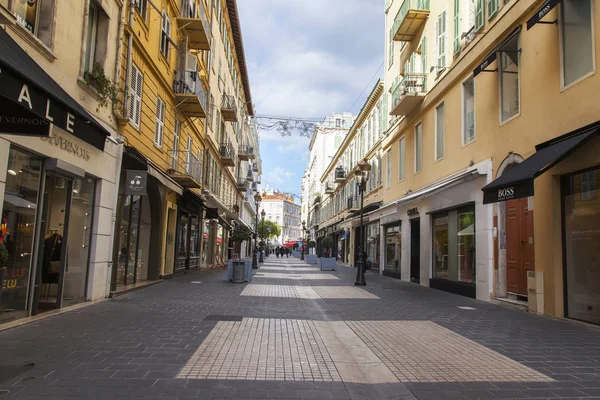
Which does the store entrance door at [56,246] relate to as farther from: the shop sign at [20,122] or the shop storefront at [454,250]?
the shop storefront at [454,250]

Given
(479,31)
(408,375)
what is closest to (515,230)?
(479,31)

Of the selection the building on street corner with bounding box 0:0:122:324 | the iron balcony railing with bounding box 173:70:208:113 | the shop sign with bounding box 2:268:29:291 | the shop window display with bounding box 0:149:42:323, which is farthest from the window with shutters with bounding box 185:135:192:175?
the shop sign with bounding box 2:268:29:291

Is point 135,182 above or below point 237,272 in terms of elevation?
above

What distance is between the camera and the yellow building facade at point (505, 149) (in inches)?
334

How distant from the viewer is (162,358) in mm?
5172

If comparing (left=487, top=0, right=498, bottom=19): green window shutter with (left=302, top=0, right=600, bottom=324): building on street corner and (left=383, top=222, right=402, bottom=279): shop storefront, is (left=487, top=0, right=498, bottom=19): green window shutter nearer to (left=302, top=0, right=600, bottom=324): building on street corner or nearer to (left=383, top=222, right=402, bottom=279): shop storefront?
(left=302, top=0, right=600, bottom=324): building on street corner

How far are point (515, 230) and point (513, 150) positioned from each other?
6.77ft

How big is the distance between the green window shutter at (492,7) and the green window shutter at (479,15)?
1.04 feet

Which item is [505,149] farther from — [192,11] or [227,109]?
[227,109]

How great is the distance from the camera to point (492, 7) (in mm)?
12109

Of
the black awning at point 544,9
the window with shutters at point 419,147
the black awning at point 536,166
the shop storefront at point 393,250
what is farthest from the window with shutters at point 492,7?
the shop storefront at point 393,250

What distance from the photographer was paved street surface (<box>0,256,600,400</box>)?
4238 millimetres

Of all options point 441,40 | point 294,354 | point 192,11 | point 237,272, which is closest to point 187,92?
point 192,11

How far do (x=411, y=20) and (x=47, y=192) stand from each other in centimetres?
1549
